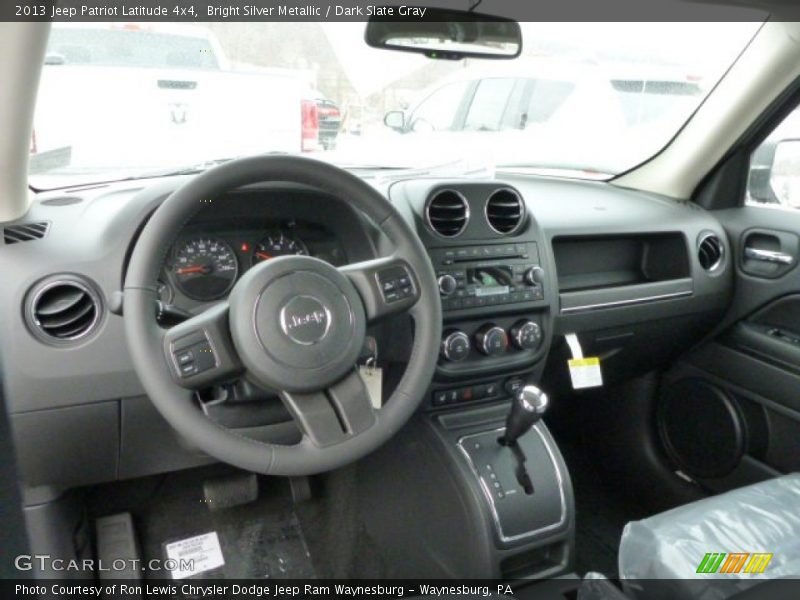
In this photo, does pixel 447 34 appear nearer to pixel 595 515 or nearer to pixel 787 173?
pixel 787 173

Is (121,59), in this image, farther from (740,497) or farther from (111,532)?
(740,497)

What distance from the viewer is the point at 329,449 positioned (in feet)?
4.81

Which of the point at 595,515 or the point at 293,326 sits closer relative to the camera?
the point at 293,326

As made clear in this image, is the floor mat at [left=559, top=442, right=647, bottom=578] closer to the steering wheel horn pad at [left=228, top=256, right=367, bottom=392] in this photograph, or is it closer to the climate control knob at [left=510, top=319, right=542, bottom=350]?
the climate control knob at [left=510, top=319, right=542, bottom=350]

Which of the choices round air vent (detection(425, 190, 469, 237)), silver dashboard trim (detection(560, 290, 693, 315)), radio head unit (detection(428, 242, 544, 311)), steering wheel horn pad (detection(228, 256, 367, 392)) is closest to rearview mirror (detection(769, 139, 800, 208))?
silver dashboard trim (detection(560, 290, 693, 315))

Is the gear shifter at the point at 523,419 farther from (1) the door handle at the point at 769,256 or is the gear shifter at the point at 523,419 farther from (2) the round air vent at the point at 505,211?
(1) the door handle at the point at 769,256

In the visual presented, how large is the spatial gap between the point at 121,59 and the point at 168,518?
1.58 meters

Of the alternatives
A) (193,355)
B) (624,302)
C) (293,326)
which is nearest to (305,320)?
(293,326)

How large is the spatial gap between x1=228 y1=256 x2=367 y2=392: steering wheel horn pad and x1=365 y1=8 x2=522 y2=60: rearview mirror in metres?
0.77

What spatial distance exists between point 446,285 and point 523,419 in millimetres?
443

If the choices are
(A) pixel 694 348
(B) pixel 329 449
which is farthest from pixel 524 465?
(A) pixel 694 348

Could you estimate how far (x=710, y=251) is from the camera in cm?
280

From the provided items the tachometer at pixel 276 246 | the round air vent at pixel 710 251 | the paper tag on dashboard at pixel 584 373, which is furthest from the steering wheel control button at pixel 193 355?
the round air vent at pixel 710 251

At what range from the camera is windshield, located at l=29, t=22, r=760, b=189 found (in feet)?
7.45
